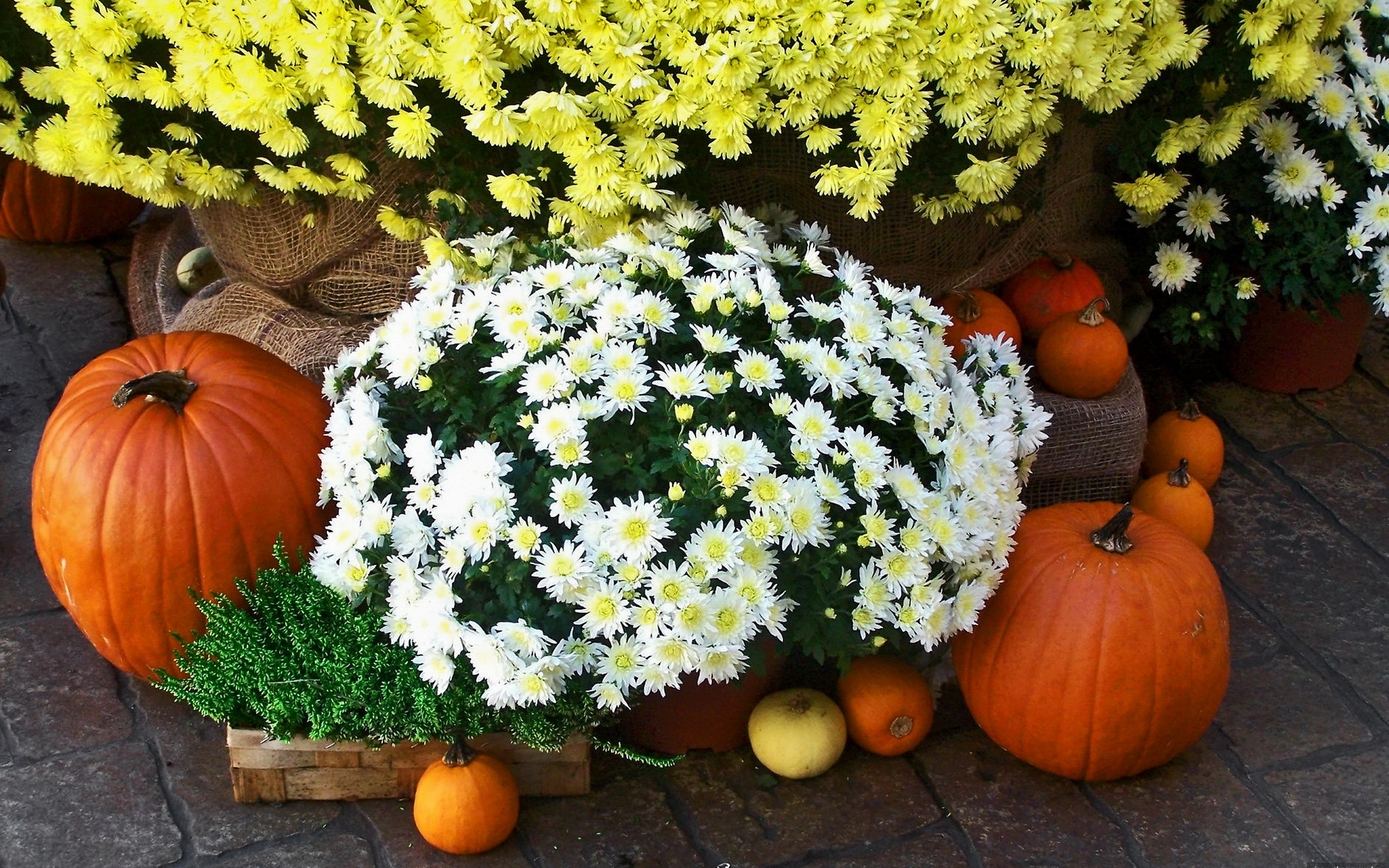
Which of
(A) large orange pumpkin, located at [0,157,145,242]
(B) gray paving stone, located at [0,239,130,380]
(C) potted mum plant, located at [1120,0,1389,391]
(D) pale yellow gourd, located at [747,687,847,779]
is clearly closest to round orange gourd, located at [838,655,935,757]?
(D) pale yellow gourd, located at [747,687,847,779]

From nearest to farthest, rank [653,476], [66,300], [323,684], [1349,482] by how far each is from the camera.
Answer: [653,476] < [323,684] < [1349,482] < [66,300]

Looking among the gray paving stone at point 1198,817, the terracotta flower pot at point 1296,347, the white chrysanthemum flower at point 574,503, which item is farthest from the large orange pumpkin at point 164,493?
the terracotta flower pot at point 1296,347

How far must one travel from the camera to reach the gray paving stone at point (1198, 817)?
2.38 meters

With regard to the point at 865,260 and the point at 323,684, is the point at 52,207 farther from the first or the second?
the point at 865,260

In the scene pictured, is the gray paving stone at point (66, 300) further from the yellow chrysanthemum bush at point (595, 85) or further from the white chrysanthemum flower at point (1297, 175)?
the white chrysanthemum flower at point (1297, 175)

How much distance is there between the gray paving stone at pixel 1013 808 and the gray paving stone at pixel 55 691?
1.59 m

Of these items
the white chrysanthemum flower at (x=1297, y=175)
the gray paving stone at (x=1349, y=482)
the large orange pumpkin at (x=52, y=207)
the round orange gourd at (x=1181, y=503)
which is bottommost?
the gray paving stone at (x=1349, y=482)

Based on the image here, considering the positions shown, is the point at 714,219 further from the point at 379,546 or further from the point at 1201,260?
the point at 1201,260

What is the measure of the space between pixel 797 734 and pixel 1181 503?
1.14 meters

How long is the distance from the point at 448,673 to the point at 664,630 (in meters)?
0.36

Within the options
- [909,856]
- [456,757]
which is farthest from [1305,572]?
[456,757]

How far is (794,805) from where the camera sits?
2463 mm

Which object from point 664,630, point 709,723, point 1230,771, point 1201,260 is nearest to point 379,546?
point 664,630

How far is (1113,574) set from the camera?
94.4 inches
